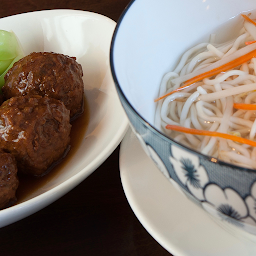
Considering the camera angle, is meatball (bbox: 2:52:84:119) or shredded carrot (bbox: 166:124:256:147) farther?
meatball (bbox: 2:52:84:119)

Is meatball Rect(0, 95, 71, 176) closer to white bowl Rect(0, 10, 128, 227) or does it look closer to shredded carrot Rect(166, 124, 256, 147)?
white bowl Rect(0, 10, 128, 227)

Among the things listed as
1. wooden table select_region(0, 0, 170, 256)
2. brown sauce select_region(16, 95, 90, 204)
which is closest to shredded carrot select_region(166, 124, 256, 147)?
wooden table select_region(0, 0, 170, 256)

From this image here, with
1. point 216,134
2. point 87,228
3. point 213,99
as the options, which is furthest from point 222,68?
point 87,228

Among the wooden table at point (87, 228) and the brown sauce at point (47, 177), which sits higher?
the wooden table at point (87, 228)

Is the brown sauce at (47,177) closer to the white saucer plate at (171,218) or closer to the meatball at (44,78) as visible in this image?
the meatball at (44,78)

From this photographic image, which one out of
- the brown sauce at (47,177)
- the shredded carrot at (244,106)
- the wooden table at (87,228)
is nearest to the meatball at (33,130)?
the brown sauce at (47,177)

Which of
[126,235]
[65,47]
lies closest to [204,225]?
[126,235]

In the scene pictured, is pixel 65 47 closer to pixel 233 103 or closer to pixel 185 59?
pixel 185 59
